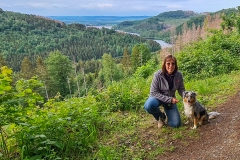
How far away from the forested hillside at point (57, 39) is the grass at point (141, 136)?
10335 cm

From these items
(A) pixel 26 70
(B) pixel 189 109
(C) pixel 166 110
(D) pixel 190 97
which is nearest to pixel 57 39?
(A) pixel 26 70

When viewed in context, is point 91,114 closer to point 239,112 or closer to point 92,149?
point 92,149

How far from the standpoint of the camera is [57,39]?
5364 inches

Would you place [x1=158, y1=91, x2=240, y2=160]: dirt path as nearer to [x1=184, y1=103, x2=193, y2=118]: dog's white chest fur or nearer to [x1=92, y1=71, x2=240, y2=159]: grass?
[x1=92, y1=71, x2=240, y2=159]: grass

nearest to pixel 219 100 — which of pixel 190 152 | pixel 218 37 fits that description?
pixel 190 152

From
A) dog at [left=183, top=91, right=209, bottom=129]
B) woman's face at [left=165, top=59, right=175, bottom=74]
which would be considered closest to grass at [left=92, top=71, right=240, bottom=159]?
dog at [left=183, top=91, right=209, bottom=129]

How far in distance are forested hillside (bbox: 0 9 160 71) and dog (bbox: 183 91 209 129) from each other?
105 metres

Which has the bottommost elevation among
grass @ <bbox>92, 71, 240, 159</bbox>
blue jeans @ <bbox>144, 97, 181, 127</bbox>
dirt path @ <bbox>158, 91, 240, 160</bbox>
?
grass @ <bbox>92, 71, 240, 159</bbox>

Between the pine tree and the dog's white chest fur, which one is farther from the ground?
the dog's white chest fur

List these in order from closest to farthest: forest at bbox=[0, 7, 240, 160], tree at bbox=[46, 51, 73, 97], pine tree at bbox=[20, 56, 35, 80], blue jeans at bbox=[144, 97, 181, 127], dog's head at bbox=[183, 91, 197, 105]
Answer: forest at bbox=[0, 7, 240, 160], dog's head at bbox=[183, 91, 197, 105], blue jeans at bbox=[144, 97, 181, 127], pine tree at bbox=[20, 56, 35, 80], tree at bbox=[46, 51, 73, 97]

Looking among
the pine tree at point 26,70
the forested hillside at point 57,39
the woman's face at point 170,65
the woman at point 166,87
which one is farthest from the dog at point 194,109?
the forested hillside at point 57,39

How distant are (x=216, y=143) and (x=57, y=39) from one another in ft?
459

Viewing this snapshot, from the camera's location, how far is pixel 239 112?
523 cm

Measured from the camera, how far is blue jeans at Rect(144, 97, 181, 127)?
477cm
